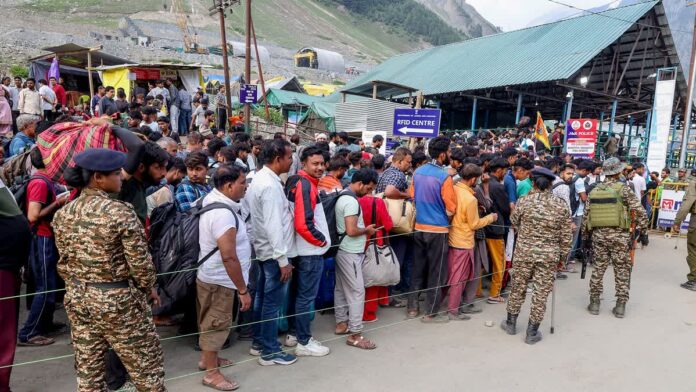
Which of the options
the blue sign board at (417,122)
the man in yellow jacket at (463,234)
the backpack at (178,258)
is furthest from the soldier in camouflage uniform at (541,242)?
the blue sign board at (417,122)

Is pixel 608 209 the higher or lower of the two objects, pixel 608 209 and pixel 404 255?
the higher

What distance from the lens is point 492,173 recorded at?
5.78 m

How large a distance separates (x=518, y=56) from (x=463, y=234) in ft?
57.8

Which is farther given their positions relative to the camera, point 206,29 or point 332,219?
point 206,29

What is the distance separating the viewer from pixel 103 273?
2.45m

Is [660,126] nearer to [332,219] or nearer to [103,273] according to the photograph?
[332,219]

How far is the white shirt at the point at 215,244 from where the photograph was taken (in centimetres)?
323

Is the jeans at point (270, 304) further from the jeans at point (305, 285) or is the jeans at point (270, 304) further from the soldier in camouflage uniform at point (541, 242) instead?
the soldier in camouflage uniform at point (541, 242)

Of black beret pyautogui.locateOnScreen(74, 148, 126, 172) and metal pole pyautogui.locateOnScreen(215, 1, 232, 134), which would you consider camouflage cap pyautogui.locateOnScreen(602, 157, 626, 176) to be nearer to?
black beret pyautogui.locateOnScreen(74, 148, 126, 172)

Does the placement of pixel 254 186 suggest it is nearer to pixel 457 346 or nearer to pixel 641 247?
pixel 457 346

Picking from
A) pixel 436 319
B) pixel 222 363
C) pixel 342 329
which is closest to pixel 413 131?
pixel 436 319

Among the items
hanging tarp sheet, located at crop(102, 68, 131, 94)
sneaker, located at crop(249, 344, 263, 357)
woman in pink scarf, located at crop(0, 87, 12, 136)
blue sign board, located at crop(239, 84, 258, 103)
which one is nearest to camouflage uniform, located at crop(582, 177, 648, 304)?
sneaker, located at crop(249, 344, 263, 357)

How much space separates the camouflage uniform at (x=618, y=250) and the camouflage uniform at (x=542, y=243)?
121 cm

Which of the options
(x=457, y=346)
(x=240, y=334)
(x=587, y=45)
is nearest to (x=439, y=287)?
(x=457, y=346)
